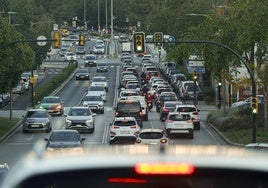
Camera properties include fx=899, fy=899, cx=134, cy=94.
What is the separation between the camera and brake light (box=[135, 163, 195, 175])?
4.41 metres

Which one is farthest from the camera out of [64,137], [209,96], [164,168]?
[209,96]

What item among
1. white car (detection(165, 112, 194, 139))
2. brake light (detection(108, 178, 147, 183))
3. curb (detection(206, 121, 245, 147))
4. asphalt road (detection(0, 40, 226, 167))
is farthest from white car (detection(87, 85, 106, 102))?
brake light (detection(108, 178, 147, 183))

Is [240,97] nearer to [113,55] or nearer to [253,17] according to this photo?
[253,17]

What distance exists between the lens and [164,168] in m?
4.43

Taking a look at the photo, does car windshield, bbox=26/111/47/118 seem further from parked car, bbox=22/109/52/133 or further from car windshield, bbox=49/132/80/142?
car windshield, bbox=49/132/80/142

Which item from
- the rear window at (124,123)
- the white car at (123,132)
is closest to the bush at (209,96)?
the rear window at (124,123)

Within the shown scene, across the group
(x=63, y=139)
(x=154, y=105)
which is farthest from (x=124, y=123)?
(x=154, y=105)

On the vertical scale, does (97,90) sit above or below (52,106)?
above

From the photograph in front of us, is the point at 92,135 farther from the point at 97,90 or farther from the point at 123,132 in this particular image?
the point at 97,90

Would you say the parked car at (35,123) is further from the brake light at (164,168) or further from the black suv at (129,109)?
the brake light at (164,168)

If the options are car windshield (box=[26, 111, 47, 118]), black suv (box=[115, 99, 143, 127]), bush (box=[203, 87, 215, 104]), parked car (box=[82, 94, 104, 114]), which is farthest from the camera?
bush (box=[203, 87, 215, 104])

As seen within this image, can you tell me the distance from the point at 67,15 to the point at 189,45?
436 feet

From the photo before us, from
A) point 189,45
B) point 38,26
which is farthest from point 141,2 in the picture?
point 189,45

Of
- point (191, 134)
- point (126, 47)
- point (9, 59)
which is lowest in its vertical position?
point (191, 134)
